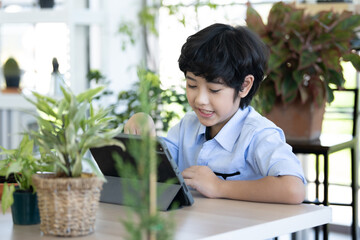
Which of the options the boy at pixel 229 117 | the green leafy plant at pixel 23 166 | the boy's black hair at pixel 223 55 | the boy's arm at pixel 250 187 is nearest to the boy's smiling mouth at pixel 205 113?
the boy at pixel 229 117

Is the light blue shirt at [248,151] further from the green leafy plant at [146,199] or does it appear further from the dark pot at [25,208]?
the green leafy plant at [146,199]

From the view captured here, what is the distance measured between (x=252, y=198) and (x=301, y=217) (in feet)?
0.64

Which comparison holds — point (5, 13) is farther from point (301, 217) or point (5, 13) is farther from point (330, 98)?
point (301, 217)

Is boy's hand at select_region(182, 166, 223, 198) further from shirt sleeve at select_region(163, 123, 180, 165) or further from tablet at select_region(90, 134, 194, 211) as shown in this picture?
shirt sleeve at select_region(163, 123, 180, 165)

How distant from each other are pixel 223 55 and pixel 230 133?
25 centimetres

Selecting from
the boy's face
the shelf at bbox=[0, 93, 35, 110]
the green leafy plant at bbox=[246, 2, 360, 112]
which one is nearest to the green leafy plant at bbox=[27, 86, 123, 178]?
the boy's face

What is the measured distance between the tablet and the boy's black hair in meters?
0.41

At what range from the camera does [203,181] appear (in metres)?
1.72

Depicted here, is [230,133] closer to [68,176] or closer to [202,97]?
[202,97]

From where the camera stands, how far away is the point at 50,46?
4320 mm

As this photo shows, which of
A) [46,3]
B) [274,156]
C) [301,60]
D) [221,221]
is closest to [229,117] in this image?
[274,156]

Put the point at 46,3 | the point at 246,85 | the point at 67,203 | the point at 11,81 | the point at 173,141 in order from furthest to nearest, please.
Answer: the point at 11,81 → the point at 46,3 → the point at 173,141 → the point at 246,85 → the point at 67,203

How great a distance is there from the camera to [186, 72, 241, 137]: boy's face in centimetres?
186

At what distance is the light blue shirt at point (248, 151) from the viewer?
175 cm
